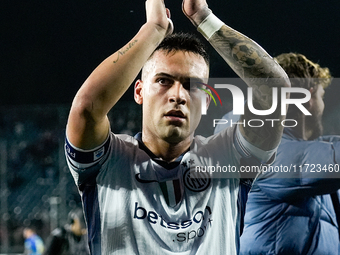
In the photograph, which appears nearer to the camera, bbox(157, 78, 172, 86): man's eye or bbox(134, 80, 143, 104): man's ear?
bbox(157, 78, 172, 86): man's eye

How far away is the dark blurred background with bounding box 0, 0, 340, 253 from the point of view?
4.14 m

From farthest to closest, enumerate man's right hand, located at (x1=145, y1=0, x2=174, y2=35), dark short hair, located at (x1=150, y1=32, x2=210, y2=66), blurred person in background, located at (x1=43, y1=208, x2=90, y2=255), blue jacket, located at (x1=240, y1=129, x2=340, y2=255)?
1. blurred person in background, located at (x1=43, y1=208, x2=90, y2=255)
2. blue jacket, located at (x1=240, y1=129, x2=340, y2=255)
3. dark short hair, located at (x1=150, y1=32, x2=210, y2=66)
4. man's right hand, located at (x1=145, y1=0, x2=174, y2=35)

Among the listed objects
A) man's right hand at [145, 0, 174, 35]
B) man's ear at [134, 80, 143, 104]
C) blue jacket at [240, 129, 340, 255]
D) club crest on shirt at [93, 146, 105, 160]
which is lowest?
blue jacket at [240, 129, 340, 255]

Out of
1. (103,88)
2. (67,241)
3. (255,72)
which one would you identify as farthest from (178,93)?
(67,241)

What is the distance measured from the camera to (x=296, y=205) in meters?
2.69

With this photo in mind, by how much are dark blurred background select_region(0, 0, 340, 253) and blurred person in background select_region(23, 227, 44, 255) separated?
13cm

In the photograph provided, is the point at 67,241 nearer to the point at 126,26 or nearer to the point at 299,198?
the point at 126,26

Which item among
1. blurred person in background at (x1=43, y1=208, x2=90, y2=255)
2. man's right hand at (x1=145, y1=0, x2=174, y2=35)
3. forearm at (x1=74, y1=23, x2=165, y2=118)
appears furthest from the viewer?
blurred person in background at (x1=43, y1=208, x2=90, y2=255)

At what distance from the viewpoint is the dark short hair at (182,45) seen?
2.18 m

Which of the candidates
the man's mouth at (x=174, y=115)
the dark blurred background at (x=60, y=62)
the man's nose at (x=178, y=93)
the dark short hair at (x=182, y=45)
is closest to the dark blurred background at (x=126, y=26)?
the dark blurred background at (x=60, y=62)

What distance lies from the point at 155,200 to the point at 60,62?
5.12 meters

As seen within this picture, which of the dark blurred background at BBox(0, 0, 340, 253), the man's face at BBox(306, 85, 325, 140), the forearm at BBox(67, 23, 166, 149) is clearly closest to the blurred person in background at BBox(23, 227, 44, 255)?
the dark blurred background at BBox(0, 0, 340, 253)

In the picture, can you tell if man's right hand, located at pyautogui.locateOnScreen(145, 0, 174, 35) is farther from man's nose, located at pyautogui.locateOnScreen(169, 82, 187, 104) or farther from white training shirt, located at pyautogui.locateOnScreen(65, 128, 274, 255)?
white training shirt, located at pyautogui.locateOnScreen(65, 128, 274, 255)

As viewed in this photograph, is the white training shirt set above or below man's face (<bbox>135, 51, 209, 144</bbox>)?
below
